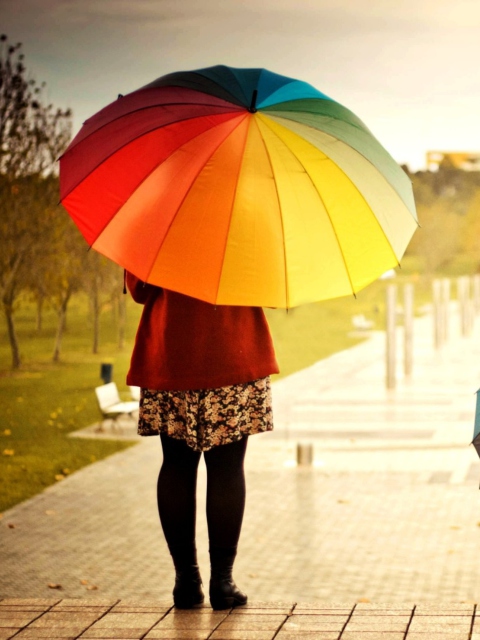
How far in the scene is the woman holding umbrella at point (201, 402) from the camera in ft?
12.7

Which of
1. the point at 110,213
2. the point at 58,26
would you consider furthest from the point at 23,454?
the point at 110,213

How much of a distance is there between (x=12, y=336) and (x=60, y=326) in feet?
3.01

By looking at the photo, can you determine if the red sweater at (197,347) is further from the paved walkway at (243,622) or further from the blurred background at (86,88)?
the blurred background at (86,88)

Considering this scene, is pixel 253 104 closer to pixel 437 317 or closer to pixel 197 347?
pixel 197 347

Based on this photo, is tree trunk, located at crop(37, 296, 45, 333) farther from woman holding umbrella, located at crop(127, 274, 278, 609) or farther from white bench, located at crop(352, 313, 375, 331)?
white bench, located at crop(352, 313, 375, 331)

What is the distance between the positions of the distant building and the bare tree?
31.9 feet

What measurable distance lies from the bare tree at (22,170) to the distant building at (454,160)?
31.9 ft

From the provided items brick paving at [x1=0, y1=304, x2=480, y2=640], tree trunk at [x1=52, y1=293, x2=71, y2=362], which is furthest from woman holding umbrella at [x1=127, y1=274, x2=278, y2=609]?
tree trunk at [x1=52, y1=293, x2=71, y2=362]

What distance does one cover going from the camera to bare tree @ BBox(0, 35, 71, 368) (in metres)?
11.7

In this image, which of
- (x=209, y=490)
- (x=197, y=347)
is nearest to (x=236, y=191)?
(x=197, y=347)

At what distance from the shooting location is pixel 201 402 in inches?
153

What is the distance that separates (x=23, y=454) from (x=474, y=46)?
8064 millimetres

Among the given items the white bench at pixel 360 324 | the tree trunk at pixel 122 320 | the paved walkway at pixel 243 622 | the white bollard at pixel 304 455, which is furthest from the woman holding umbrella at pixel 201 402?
the white bench at pixel 360 324

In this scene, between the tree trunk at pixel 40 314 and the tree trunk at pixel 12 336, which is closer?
the tree trunk at pixel 12 336
